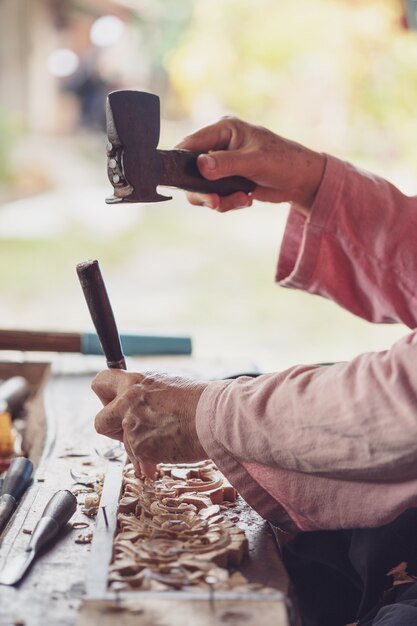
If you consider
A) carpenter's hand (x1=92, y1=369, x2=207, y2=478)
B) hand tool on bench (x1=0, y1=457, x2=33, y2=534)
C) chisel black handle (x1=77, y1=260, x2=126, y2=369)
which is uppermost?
chisel black handle (x1=77, y1=260, x2=126, y2=369)

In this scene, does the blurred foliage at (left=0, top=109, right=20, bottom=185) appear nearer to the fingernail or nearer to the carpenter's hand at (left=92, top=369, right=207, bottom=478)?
the fingernail

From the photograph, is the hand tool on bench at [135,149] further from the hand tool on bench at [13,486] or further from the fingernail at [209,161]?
the hand tool on bench at [13,486]

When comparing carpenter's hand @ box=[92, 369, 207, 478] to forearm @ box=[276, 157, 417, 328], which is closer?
carpenter's hand @ box=[92, 369, 207, 478]

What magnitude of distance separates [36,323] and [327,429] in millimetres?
5818

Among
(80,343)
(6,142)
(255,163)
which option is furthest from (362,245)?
(6,142)

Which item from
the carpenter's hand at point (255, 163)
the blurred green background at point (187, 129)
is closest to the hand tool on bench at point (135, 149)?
the carpenter's hand at point (255, 163)

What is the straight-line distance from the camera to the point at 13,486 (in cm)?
160

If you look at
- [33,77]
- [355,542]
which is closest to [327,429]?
[355,542]

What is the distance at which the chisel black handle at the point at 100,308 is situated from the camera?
143cm

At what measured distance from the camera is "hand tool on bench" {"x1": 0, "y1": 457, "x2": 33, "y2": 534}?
150 cm

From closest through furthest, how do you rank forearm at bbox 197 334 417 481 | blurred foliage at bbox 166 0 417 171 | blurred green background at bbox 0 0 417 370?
forearm at bbox 197 334 417 481 → blurred foliage at bbox 166 0 417 171 → blurred green background at bbox 0 0 417 370

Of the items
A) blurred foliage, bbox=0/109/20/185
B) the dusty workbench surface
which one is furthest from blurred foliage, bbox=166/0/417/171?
the dusty workbench surface

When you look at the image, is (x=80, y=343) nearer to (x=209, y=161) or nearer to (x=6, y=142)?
(x=209, y=161)

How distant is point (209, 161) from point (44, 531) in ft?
2.55
